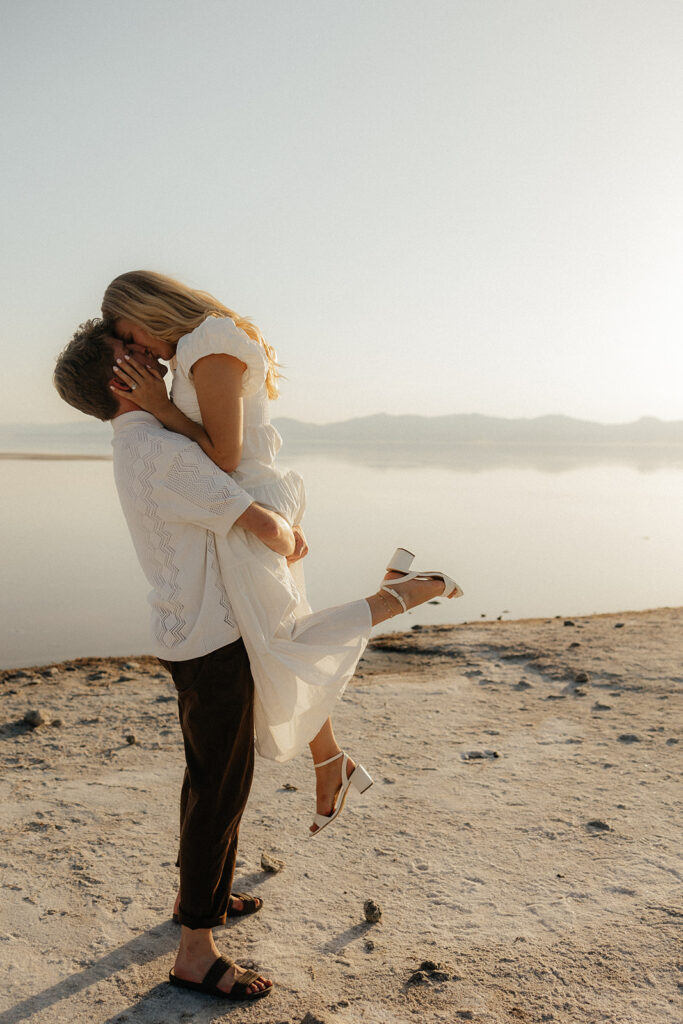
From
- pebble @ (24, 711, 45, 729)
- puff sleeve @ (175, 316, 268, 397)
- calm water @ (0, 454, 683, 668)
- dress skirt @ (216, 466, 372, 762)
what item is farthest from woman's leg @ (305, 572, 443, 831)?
calm water @ (0, 454, 683, 668)

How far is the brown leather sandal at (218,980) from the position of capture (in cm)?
243

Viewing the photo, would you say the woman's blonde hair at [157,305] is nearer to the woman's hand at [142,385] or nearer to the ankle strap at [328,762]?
the woman's hand at [142,385]

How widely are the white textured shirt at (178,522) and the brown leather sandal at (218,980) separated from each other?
978mm

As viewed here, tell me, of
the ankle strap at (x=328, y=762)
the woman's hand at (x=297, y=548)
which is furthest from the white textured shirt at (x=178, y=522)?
the ankle strap at (x=328, y=762)

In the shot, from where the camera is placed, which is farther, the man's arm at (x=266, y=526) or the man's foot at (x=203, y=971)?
the man's foot at (x=203, y=971)

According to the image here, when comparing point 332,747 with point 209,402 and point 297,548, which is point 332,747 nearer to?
point 297,548

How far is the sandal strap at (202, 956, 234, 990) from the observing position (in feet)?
8.02

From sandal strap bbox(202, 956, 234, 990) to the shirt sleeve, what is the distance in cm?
138

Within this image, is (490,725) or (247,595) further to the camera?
(490,725)

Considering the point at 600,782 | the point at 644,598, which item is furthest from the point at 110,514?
the point at 600,782

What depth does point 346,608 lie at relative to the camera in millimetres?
2627

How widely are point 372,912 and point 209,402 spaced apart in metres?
1.92

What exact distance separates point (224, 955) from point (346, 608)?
1194mm

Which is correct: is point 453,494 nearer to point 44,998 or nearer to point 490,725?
point 490,725
